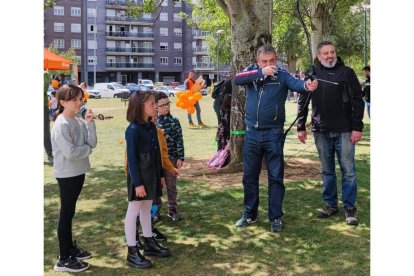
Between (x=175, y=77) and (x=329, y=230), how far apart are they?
77280 mm

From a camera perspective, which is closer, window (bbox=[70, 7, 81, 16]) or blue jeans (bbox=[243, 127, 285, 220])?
blue jeans (bbox=[243, 127, 285, 220])

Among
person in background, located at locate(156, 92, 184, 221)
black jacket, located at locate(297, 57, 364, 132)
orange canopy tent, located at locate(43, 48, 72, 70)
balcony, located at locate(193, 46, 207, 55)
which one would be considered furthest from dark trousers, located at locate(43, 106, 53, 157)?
balcony, located at locate(193, 46, 207, 55)

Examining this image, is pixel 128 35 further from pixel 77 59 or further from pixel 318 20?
pixel 318 20

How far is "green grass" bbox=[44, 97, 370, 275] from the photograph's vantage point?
4.21 metres

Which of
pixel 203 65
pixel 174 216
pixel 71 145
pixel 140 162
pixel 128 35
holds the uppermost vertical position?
pixel 128 35

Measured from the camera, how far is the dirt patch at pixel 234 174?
7547mm

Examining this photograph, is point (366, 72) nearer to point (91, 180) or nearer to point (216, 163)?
point (216, 163)

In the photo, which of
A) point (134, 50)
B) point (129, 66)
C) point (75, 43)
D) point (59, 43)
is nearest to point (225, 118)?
point (59, 43)

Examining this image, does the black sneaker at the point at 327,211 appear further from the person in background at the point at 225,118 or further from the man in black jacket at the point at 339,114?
the person in background at the point at 225,118

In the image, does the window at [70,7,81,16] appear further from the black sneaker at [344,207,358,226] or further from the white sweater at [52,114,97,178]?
the white sweater at [52,114,97,178]

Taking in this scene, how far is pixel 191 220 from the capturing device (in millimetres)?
5586

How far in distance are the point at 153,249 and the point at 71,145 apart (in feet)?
3.97

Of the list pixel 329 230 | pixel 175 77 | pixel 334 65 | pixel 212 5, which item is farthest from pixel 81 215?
pixel 175 77

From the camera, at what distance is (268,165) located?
17.2ft
